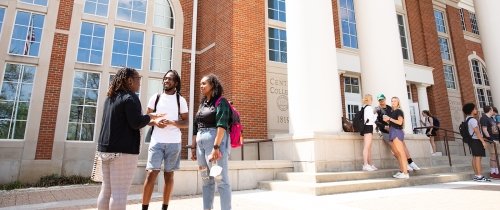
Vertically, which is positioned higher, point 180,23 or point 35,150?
point 180,23

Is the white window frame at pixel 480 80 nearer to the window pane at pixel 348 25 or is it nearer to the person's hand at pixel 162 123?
the window pane at pixel 348 25

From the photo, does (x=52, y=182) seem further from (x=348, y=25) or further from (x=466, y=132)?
(x=348, y=25)

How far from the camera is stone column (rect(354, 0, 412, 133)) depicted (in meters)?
8.00

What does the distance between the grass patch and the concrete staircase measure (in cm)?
640

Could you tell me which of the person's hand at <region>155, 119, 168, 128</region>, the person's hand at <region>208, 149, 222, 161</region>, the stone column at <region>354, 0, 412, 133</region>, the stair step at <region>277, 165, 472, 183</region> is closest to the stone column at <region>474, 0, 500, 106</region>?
the stone column at <region>354, 0, 412, 133</region>

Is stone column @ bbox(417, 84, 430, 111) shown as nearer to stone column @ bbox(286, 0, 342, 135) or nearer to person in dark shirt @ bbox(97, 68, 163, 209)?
stone column @ bbox(286, 0, 342, 135)

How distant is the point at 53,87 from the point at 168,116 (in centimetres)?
849

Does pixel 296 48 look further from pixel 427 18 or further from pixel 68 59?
pixel 427 18

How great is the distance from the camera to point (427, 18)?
16.1 meters

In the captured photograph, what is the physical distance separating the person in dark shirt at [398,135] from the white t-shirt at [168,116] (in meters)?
4.63

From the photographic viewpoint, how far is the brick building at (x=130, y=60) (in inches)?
372

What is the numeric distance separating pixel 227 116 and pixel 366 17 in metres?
6.66

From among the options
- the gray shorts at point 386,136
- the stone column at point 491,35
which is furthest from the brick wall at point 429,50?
the gray shorts at point 386,136

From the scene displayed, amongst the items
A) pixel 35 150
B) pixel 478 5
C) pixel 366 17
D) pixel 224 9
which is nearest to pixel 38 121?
pixel 35 150
